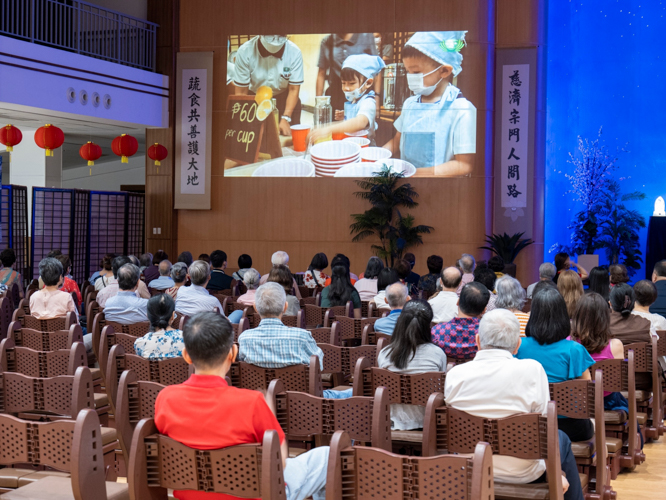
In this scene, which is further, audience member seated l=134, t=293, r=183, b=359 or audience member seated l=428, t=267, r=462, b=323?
audience member seated l=428, t=267, r=462, b=323

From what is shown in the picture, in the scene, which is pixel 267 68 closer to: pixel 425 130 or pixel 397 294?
pixel 425 130

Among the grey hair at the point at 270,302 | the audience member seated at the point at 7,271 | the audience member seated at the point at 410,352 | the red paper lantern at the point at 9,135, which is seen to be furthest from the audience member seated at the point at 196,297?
the red paper lantern at the point at 9,135

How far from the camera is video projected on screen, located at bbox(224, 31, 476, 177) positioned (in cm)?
1198

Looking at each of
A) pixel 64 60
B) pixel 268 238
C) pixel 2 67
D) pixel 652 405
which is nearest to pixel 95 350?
pixel 652 405

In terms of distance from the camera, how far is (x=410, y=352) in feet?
11.5

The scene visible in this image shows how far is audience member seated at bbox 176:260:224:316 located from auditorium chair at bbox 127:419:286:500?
11.4 ft

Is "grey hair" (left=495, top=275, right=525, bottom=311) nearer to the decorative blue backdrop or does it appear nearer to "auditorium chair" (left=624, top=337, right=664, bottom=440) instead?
"auditorium chair" (left=624, top=337, right=664, bottom=440)

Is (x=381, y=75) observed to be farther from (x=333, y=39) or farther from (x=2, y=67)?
(x=2, y=67)

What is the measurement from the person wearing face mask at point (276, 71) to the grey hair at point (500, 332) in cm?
980

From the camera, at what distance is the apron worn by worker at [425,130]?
11.9 m

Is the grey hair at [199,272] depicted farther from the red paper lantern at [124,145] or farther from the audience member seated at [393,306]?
the red paper lantern at [124,145]

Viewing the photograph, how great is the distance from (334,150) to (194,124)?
8.58 ft

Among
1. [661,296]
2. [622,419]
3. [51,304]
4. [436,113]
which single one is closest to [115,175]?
[436,113]

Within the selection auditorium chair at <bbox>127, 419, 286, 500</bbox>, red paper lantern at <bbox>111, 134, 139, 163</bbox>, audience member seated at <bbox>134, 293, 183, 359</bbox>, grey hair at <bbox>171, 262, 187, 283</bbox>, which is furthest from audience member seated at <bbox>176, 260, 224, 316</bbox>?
red paper lantern at <bbox>111, 134, 139, 163</bbox>
